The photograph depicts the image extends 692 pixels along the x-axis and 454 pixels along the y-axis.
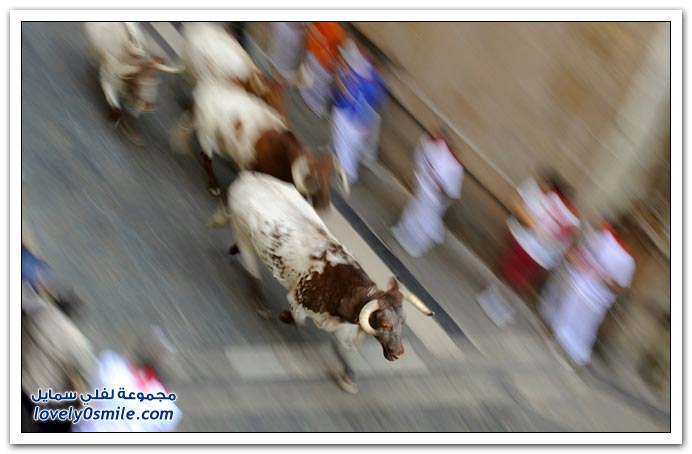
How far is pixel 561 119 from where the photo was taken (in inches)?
221

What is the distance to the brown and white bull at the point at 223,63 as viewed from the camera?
6.16m

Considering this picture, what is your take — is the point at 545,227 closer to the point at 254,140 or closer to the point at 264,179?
the point at 264,179

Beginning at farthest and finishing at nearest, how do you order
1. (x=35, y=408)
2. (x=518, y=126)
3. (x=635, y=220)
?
1. (x=518, y=126)
2. (x=635, y=220)
3. (x=35, y=408)

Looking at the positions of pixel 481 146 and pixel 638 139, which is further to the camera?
pixel 481 146

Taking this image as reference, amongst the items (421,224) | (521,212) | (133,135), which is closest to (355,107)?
(421,224)

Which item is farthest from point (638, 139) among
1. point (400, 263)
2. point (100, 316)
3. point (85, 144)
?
point (85, 144)

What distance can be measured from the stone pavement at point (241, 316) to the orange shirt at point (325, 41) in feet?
4.12

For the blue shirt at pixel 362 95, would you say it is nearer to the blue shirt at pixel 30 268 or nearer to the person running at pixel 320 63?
the person running at pixel 320 63

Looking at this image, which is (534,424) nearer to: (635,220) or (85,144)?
(635,220)

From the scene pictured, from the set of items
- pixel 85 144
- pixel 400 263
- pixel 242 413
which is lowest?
pixel 242 413

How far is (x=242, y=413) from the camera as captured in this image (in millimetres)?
5316

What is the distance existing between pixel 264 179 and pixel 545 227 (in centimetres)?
226

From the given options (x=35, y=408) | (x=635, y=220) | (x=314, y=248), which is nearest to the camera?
(x=35, y=408)
